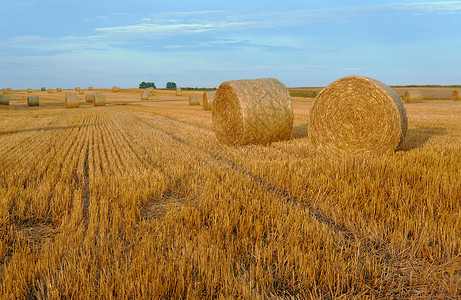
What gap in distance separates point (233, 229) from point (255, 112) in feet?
17.7

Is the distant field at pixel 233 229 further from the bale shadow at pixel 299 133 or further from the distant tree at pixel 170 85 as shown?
the distant tree at pixel 170 85

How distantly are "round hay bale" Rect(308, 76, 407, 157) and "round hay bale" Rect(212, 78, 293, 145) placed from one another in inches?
43.7

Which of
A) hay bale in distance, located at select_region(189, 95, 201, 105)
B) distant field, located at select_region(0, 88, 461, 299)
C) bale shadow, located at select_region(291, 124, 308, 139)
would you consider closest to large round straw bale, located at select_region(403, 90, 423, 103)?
hay bale in distance, located at select_region(189, 95, 201, 105)

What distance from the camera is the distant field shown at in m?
2.39

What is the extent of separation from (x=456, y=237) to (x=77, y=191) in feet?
14.2

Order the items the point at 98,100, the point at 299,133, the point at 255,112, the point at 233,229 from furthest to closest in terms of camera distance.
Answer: the point at 98,100 < the point at 299,133 < the point at 255,112 < the point at 233,229

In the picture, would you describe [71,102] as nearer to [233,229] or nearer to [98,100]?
[98,100]

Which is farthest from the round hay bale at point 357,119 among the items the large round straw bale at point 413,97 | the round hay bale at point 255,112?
the large round straw bale at point 413,97

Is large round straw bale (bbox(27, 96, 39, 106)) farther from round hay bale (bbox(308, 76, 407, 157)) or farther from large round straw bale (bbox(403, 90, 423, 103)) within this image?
large round straw bale (bbox(403, 90, 423, 103))

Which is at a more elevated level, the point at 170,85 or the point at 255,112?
the point at 170,85

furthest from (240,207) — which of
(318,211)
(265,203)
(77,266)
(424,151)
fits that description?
(424,151)

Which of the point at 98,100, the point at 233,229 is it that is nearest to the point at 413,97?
the point at 98,100

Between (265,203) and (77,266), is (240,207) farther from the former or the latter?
(77,266)

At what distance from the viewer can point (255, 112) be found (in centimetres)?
850
